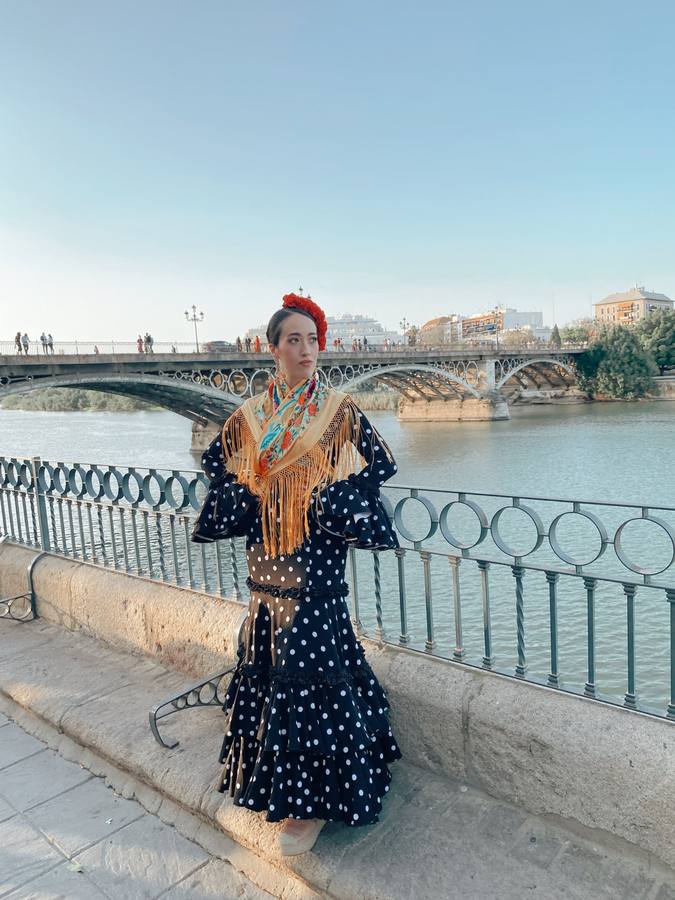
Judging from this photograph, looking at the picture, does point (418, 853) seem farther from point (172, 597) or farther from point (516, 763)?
point (172, 597)

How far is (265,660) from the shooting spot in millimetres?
1940

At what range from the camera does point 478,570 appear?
8.14 metres

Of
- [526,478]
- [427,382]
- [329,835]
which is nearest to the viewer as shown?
[329,835]

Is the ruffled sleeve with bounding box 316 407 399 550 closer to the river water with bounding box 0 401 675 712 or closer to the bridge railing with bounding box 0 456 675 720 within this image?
the bridge railing with bounding box 0 456 675 720

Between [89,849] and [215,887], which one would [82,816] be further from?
[215,887]

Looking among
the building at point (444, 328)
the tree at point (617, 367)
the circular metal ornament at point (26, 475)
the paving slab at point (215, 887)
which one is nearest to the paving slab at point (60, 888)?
the paving slab at point (215, 887)

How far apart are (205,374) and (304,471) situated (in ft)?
72.8

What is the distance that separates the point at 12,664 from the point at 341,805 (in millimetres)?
2090

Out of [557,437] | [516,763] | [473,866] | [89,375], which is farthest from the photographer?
[557,437]

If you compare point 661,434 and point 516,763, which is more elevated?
point 516,763

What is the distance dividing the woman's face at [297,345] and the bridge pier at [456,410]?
37.1m

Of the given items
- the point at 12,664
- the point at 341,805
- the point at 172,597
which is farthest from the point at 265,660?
the point at 12,664

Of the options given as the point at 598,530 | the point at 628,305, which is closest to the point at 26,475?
the point at 598,530

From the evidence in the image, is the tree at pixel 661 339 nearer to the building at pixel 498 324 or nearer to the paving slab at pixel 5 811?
the building at pixel 498 324
